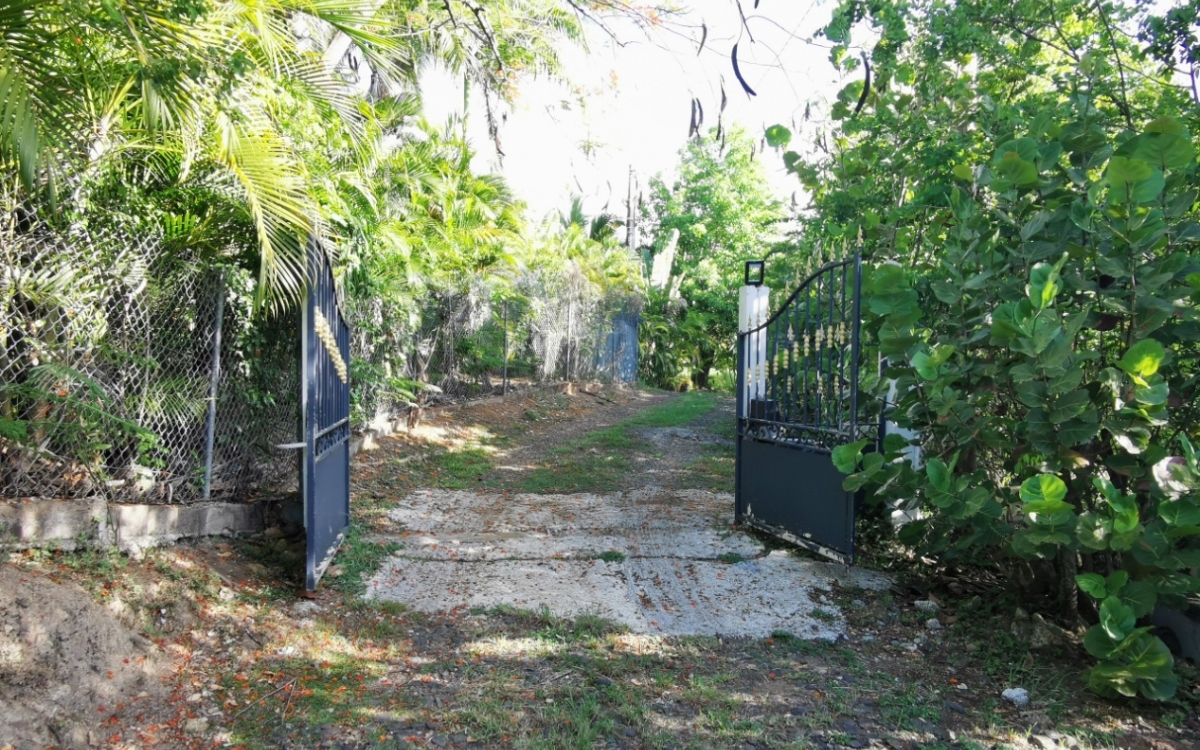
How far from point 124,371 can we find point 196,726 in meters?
2.42

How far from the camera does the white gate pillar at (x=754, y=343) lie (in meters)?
6.77

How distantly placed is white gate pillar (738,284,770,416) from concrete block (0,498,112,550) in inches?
187

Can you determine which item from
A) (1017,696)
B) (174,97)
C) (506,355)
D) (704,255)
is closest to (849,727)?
(1017,696)

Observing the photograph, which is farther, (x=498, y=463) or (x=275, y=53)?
(x=498, y=463)

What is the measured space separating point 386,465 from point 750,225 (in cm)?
2046

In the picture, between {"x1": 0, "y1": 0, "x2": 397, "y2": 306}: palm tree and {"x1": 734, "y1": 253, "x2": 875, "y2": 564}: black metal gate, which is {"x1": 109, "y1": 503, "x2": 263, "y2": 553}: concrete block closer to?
{"x1": 0, "y1": 0, "x2": 397, "y2": 306}: palm tree

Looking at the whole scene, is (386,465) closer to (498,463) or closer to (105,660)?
(498,463)

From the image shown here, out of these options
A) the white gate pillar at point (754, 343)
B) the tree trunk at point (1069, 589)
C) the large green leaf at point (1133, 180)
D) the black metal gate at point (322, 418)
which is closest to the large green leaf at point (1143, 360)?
the large green leaf at point (1133, 180)

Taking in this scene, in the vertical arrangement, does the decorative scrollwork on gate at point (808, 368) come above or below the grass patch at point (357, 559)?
above

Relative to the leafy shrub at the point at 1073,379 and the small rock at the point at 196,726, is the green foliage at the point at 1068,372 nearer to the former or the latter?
the leafy shrub at the point at 1073,379

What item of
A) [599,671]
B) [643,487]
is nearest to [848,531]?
[599,671]

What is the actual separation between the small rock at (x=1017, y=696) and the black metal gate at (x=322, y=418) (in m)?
3.87

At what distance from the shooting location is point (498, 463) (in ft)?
32.6

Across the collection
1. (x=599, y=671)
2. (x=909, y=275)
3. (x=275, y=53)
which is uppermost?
(x=275, y=53)
